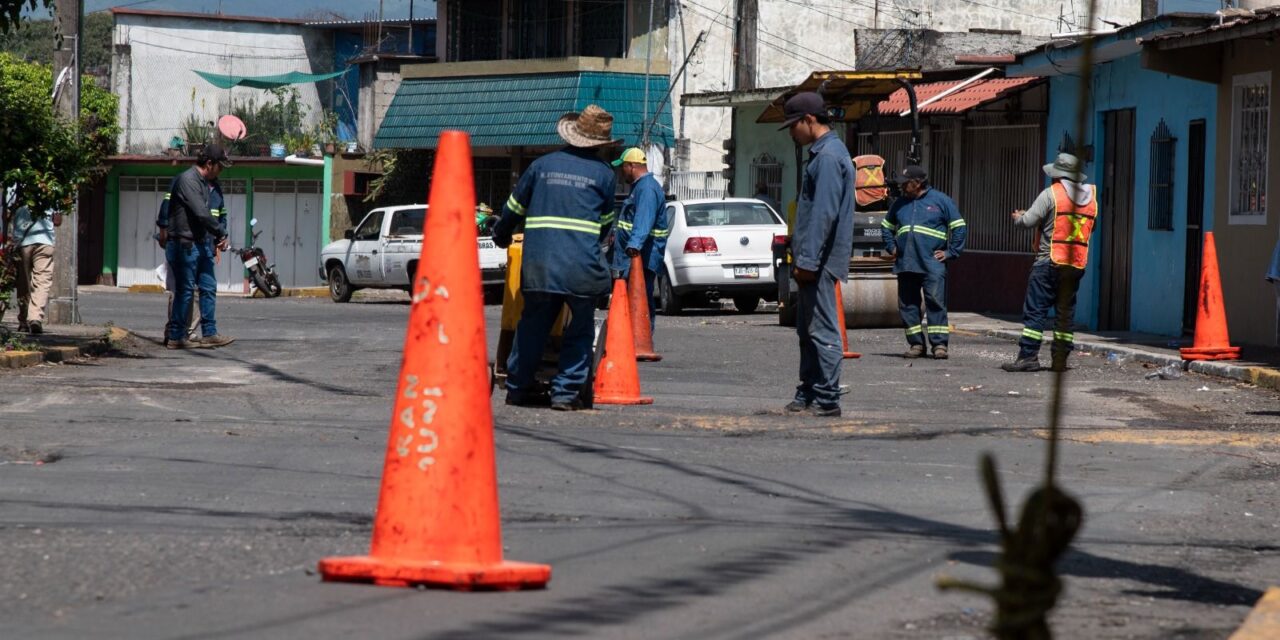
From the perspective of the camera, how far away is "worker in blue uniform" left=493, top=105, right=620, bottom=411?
1013cm

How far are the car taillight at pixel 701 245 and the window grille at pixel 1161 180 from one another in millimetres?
6291

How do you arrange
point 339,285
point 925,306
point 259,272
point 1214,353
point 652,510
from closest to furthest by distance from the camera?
point 652,510
point 1214,353
point 925,306
point 339,285
point 259,272

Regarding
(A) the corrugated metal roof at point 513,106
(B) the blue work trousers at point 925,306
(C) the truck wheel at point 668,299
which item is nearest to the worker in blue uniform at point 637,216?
(B) the blue work trousers at point 925,306

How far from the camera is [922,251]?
1580 centimetres

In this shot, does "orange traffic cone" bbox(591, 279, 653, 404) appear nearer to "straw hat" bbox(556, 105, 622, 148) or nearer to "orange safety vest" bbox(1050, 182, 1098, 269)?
"straw hat" bbox(556, 105, 622, 148)

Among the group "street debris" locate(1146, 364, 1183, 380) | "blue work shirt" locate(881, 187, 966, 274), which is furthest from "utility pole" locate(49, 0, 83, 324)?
"street debris" locate(1146, 364, 1183, 380)

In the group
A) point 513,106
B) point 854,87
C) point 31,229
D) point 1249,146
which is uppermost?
point 513,106

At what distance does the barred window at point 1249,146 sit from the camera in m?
17.1

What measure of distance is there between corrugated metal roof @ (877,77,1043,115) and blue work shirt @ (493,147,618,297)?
13.3m

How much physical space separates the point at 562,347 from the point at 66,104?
9296mm

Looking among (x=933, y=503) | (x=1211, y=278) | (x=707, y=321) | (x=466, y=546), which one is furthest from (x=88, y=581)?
(x=707, y=321)

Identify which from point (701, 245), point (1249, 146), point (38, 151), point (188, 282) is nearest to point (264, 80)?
point (701, 245)

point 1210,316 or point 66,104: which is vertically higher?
point 66,104

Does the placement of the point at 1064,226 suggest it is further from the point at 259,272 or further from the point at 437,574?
the point at 259,272
